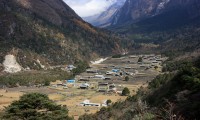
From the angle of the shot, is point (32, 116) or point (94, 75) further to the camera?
point (94, 75)

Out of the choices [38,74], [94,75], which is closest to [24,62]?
[38,74]

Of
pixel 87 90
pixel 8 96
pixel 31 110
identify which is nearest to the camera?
pixel 31 110

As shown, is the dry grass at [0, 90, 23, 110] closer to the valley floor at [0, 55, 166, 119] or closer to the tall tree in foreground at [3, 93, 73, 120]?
the valley floor at [0, 55, 166, 119]

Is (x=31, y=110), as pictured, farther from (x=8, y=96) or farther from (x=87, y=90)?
(x=87, y=90)

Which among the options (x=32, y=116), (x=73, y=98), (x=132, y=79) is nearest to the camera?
(x=32, y=116)

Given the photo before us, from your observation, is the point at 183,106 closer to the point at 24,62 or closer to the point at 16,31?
the point at 24,62

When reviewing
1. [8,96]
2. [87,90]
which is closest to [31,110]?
[8,96]

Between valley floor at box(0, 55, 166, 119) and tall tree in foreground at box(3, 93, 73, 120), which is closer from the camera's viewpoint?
tall tree in foreground at box(3, 93, 73, 120)

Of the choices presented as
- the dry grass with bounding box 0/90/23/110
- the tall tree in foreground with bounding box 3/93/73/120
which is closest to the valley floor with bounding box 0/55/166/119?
the dry grass with bounding box 0/90/23/110
